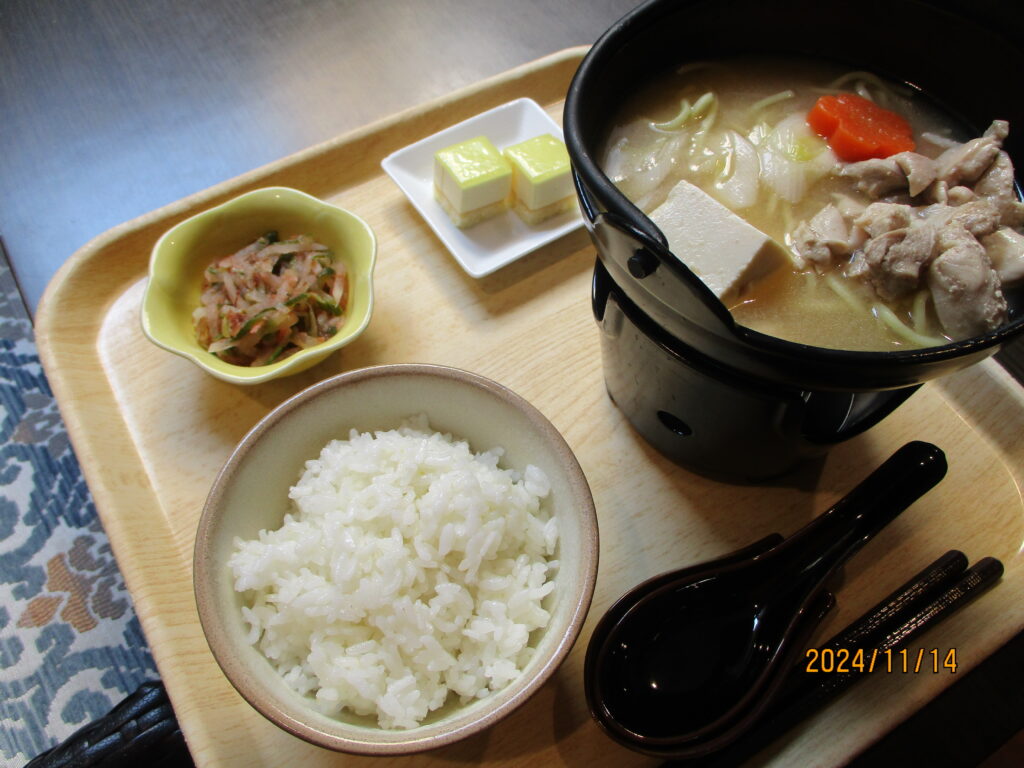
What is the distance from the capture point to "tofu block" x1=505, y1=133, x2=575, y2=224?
164 cm

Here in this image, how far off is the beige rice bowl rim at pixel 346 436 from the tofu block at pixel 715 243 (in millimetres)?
328

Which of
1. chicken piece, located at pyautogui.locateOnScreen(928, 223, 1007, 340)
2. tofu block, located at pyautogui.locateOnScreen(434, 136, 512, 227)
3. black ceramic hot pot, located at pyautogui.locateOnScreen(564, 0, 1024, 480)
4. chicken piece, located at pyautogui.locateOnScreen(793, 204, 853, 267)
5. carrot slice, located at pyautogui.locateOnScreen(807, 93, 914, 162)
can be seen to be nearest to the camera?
black ceramic hot pot, located at pyautogui.locateOnScreen(564, 0, 1024, 480)

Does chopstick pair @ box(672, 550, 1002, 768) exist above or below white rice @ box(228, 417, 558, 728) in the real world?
below

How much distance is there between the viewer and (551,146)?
1.71 metres

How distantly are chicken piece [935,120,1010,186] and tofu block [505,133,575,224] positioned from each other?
2.51 feet

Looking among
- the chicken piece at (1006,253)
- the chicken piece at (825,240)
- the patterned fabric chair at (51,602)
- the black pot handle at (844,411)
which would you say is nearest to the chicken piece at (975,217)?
the chicken piece at (1006,253)

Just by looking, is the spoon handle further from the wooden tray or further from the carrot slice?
the carrot slice

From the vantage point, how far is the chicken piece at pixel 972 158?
1069 millimetres

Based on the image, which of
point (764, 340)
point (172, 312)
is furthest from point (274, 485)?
point (764, 340)

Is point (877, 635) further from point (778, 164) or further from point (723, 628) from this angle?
point (778, 164)

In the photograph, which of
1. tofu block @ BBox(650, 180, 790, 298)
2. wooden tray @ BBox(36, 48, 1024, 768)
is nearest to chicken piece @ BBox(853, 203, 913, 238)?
tofu block @ BBox(650, 180, 790, 298)

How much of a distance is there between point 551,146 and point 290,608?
1162 mm

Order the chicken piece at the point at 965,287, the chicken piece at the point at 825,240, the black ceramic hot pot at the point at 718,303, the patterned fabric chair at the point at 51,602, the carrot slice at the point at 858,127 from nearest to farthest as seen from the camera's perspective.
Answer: the black ceramic hot pot at the point at 718,303 → the chicken piece at the point at 965,287 → the chicken piece at the point at 825,240 → the carrot slice at the point at 858,127 → the patterned fabric chair at the point at 51,602

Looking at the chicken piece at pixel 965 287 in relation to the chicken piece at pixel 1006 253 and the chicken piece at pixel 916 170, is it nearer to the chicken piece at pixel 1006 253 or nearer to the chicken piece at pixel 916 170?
the chicken piece at pixel 1006 253
